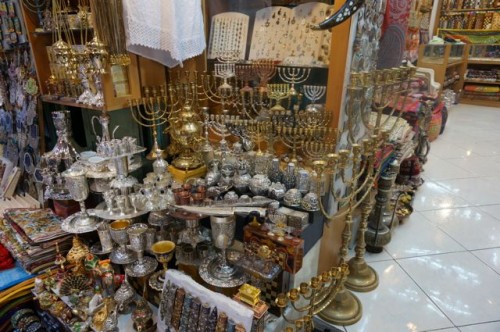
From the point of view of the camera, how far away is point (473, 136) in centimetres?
460

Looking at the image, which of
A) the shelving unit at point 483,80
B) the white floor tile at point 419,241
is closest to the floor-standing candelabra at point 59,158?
the white floor tile at point 419,241

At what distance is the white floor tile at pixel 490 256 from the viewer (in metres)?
2.01

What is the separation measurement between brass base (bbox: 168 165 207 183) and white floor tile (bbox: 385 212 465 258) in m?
1.35

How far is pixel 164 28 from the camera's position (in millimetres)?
1586

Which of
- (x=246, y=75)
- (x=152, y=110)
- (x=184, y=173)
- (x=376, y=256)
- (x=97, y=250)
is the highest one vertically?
(x=246, y=75)

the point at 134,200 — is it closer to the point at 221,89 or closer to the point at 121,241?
A: the point at 121,241

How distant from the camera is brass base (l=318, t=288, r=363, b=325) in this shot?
5.20 feet

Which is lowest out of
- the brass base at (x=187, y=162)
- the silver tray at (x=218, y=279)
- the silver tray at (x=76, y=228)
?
the silver tray at (x=218, y=279)

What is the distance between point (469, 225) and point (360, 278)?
3.94ft

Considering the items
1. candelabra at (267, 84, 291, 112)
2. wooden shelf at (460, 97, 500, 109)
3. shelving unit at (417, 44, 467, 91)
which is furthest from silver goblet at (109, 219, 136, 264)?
wooden shelf at (460, 97, 500, 109)

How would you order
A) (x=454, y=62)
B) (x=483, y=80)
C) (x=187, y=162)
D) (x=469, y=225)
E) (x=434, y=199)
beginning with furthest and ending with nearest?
(x=483, y=80) → (x=454, y=62) → (x=434, y=199) → (x=469, y=225) → (x=187, y=162)

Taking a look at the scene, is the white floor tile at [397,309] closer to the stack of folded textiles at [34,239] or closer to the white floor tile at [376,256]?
the white floor tile at [376,256]

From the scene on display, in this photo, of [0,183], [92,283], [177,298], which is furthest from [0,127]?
[177,298]

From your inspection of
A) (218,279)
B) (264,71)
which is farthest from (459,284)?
(264,71)
